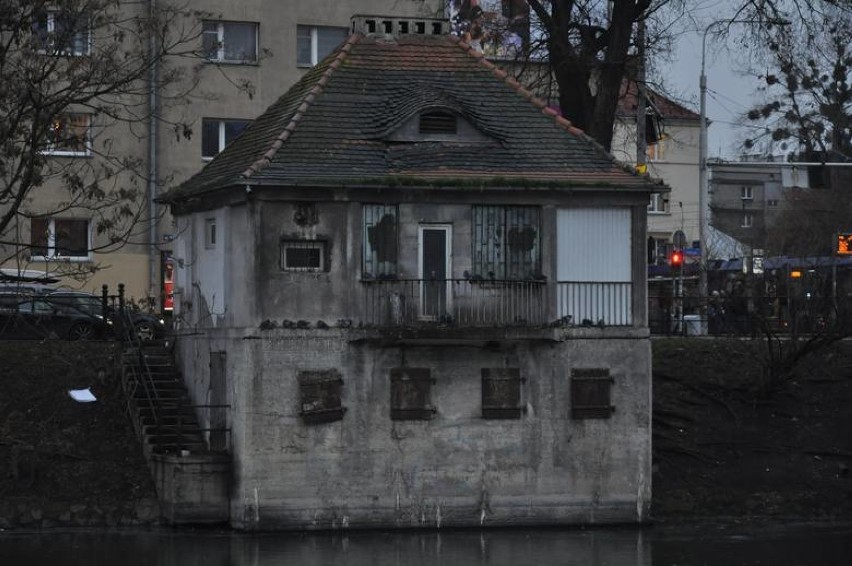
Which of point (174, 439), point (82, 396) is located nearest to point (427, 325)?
point (174, 439)

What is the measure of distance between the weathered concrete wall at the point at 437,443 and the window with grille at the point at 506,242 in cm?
150

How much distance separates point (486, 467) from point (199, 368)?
693cm

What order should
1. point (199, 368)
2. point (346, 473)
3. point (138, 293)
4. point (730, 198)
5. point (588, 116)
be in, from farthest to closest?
1. point (730, 198)
2. point (138, 293)
3. point (588, 116)
4. point (199, 368)
5. point (346, 473)

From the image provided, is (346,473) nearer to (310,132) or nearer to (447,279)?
(447,279)

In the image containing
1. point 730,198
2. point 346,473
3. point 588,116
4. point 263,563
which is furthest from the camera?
point 730,198

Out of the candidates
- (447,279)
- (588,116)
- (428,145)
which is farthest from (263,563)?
(588,116)

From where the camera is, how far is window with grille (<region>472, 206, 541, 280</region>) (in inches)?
1451

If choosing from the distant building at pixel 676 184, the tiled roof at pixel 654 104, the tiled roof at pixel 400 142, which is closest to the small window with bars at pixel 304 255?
the tiled roof at pixel 400 142

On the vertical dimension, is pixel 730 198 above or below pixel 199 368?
above

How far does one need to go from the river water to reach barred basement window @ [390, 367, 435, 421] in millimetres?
2323

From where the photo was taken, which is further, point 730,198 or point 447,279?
point 730,198

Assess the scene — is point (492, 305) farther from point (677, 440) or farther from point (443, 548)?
point (677, 440)

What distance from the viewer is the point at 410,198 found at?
3641cm

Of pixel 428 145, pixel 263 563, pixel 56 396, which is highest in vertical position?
pixel 428 145
